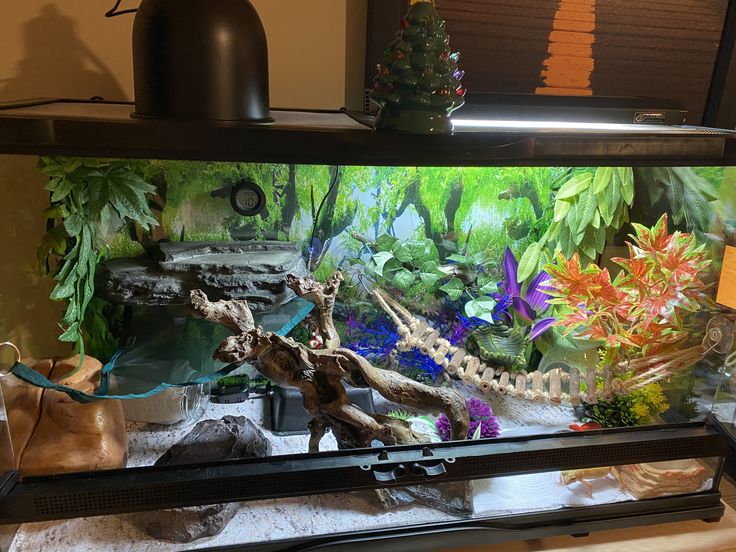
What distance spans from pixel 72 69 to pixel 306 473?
846 millimetres

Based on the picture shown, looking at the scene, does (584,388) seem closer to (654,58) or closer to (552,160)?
(552,160)

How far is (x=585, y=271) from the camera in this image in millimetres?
1131

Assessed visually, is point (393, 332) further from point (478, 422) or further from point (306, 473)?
point (306, 473)

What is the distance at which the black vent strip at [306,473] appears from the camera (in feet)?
2.44

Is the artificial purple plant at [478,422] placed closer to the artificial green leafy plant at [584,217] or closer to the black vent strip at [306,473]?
the black vent strip at [306,473]

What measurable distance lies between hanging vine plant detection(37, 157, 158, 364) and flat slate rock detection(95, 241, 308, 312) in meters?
0.05

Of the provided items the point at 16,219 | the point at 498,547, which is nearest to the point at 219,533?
the point at 498,547

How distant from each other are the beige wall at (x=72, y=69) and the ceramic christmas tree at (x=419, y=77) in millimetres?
380

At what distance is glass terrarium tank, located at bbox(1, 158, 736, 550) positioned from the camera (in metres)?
0.85

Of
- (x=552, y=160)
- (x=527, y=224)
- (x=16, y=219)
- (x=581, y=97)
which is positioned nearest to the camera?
(x=552, y=160)

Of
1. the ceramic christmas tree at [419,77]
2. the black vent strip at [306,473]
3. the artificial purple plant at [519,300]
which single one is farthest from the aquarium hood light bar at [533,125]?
the black vent strip at [306,473]

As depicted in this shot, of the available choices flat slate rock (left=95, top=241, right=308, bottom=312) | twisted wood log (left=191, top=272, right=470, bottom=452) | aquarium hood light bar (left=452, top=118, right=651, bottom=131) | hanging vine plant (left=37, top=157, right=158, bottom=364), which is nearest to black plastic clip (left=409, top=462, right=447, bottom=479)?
twisted wood log (left=191, top=272, right=470, bottom=452)

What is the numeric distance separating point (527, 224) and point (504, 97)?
1.07 feet

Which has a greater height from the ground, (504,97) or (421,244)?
(504,97)
